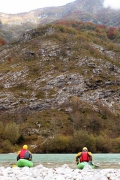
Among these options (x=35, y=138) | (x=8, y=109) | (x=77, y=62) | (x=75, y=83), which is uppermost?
(x=77, y=62)

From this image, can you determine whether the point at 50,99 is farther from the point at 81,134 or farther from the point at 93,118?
the point at 81,134

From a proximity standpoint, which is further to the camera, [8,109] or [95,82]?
[95,82]

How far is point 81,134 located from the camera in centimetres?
10756

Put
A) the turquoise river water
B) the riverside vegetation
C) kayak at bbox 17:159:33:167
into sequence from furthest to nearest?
the riverside vegetation < the turquoise river water < kayak at bbox 17:159:33:167

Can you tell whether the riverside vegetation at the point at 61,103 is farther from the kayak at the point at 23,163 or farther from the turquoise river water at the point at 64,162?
the kayak at the point at 23,163

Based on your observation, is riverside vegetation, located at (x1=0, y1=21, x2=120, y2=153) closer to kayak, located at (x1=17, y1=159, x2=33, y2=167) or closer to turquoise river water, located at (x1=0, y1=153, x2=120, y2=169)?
turquoise river water, located at (x1=0, y1=153, x2=120, y2=169)

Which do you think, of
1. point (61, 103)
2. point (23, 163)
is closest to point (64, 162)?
point (23, 163)

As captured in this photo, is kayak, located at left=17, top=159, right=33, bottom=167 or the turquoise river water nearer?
kayak, located at left=17, top=159, right=33, bottom=167

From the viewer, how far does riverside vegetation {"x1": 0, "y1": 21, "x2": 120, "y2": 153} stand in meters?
112

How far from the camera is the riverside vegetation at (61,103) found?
369 feet

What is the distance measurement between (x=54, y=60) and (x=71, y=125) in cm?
6351

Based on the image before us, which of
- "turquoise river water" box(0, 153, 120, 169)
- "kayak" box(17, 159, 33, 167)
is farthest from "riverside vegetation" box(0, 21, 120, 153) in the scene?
"kayak" box(17, 159, 33, 167)

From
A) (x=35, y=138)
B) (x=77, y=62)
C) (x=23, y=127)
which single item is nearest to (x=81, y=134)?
(x=35, y=138)

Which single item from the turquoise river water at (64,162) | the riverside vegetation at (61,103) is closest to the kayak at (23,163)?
the turquoise river water at (64,162)
